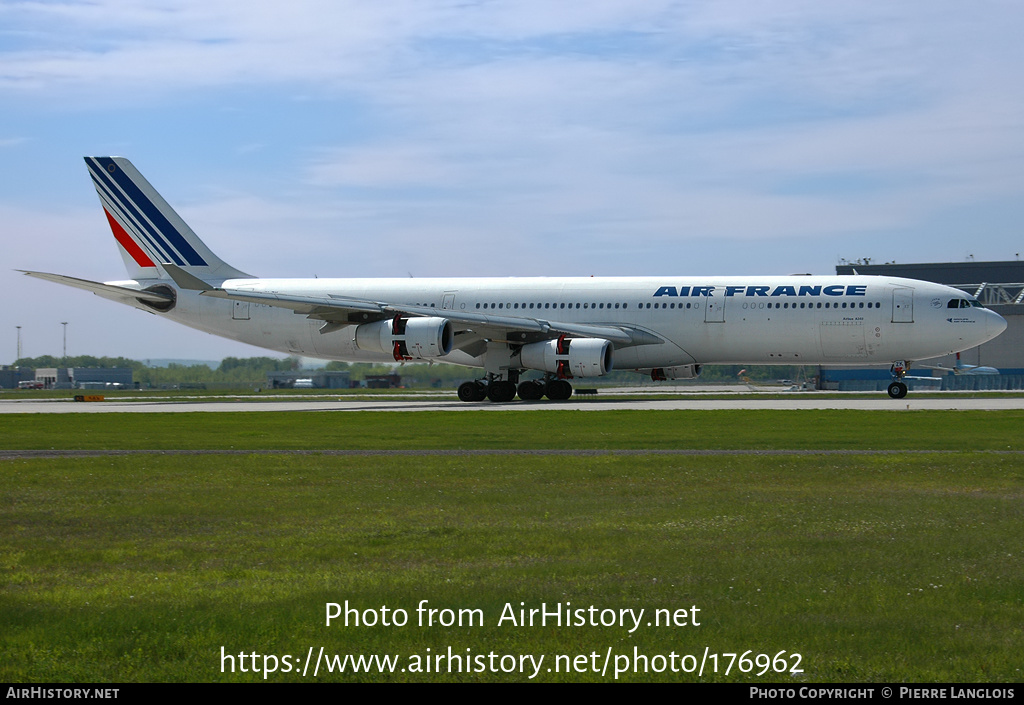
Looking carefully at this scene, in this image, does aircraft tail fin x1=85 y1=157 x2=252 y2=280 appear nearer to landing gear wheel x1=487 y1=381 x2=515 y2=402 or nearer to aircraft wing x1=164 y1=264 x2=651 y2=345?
aircraft wing x1=164 y1=264 x2=651 y2=345

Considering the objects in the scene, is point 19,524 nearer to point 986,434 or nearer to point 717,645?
point 717,645

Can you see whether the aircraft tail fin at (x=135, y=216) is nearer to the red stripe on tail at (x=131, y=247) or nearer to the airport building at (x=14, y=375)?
the red stripe on tail at (x=131, y=247)

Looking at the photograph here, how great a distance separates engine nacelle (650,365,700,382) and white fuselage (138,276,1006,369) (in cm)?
112

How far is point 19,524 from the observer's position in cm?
1286

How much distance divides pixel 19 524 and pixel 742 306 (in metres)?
34.7

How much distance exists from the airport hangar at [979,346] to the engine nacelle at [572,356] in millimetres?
36415

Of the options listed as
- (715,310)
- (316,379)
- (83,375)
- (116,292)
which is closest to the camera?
(715,310)

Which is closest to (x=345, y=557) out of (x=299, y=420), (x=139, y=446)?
(x=139, y=446)

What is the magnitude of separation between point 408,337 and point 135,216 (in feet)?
59.8

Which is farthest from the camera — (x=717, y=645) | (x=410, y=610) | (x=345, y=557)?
(x=345, y=557)

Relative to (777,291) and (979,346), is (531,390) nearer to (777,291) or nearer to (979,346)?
(777,291)

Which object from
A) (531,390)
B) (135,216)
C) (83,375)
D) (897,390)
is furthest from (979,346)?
(83,375)

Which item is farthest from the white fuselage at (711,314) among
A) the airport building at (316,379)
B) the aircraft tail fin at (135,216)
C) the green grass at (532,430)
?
the airport building at (316,379)

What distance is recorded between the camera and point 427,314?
4425 centimetres
